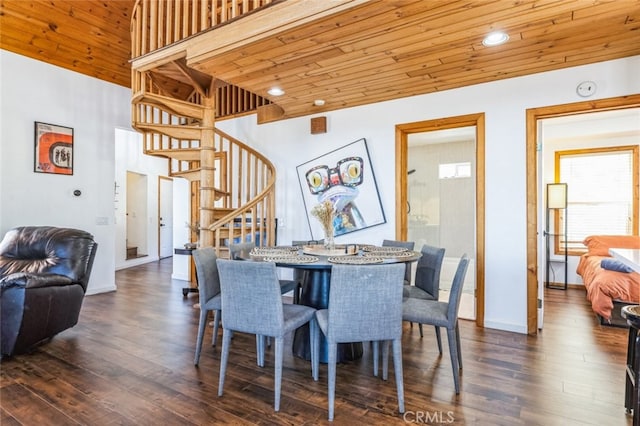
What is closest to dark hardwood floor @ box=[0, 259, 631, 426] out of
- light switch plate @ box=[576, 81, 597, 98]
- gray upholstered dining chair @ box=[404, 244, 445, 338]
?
gray upholstered dining chair @ box=[404, 244, 445, 338]

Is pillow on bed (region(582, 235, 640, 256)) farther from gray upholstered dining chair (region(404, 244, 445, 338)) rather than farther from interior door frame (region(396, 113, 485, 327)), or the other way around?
gray upholstered dining chair (region(404, 244, 445, 338))

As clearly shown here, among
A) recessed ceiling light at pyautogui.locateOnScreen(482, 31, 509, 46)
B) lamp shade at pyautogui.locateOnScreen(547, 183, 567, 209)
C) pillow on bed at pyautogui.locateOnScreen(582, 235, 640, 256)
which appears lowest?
pillow on bed at pyautogui.locateOnScreen(582, 235, 640, 256)

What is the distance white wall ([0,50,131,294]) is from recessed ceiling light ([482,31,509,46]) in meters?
4.76

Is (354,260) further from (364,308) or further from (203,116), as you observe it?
(203,116)

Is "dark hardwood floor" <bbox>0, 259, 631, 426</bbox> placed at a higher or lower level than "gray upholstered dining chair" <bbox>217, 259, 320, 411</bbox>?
lower

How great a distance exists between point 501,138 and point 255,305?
2.82m

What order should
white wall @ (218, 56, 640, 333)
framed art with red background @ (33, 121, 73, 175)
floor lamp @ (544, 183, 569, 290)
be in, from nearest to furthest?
white wall @ (218, 56, 640, 333)
framed art with red background @ (33, 121, 73, 175)
floor lamp @ (544, 183, 569, 290)

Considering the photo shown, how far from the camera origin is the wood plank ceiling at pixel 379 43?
2191mm

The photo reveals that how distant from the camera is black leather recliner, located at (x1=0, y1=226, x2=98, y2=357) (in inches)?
98.1

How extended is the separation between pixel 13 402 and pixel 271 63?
293 centimetres

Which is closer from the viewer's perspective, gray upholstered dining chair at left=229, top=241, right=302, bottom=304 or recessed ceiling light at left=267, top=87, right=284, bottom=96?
gray upholstered dining chair at left=229, top=241, right=302, bottom=304

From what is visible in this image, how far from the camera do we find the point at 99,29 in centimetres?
415

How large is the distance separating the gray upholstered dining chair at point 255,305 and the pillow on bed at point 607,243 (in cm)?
445

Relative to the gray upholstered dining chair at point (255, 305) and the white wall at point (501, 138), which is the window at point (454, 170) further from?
the gray upholstered dining chair at point (255, 305)
